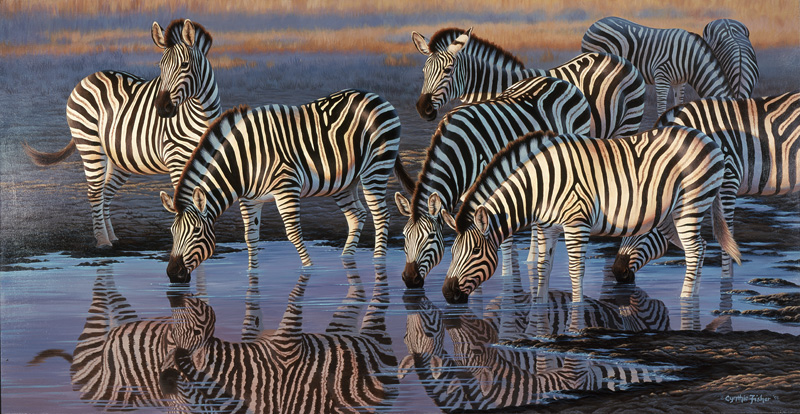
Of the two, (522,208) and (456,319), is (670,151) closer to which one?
(522,208)

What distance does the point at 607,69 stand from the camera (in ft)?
38.9

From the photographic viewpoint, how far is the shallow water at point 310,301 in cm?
700

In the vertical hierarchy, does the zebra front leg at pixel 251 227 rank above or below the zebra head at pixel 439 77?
below

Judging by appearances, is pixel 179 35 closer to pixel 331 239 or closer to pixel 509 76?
pixel 331 239

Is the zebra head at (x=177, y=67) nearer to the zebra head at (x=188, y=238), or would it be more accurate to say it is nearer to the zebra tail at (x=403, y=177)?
the zebra head at (x=188, y=238)

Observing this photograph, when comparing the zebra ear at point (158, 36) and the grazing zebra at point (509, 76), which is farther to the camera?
the grazing zebra at point (509, 76)

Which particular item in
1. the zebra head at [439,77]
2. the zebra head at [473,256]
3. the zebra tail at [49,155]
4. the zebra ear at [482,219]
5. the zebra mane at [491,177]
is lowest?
the zebra tail at [49,155]

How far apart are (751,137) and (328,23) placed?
281 inches

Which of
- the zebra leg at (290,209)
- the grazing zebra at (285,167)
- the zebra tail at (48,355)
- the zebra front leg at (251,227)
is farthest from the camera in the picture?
the zebra front leg at (251,227)

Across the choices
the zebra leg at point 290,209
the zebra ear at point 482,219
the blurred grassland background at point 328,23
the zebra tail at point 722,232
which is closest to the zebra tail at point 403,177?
the zebra leg at point 290,209

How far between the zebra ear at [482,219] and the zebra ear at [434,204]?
0.62 metres

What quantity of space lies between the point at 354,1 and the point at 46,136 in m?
4.87

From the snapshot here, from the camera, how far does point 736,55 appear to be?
48.6 feet
